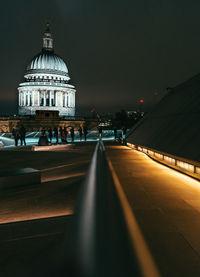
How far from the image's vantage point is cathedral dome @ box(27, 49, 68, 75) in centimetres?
11038

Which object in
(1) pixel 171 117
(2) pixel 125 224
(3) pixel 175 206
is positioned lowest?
(3) pixel 175 206

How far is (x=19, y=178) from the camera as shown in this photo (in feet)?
28.6

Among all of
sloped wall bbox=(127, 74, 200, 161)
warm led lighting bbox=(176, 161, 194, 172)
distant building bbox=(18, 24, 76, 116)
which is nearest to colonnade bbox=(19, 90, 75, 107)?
distant building bbox=(18, 24, 76, 116)

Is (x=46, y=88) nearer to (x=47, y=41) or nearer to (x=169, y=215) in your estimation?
(x=47, y=41)

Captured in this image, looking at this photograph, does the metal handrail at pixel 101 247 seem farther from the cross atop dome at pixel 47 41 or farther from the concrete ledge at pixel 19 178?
the cross atop dome at pixel 47 41

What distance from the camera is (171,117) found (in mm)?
12961

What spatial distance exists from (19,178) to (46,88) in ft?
325

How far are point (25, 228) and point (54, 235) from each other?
33.3 inches

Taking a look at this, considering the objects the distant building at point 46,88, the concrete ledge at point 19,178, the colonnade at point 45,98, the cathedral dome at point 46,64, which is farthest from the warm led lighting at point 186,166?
the cathedral dome at point 46,64

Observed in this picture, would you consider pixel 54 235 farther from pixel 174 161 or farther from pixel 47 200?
pixel 174 161

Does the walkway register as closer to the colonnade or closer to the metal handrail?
the metal handrail

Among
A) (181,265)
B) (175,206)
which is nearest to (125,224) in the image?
(181,265)

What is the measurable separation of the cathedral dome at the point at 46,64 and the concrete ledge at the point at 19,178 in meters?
107

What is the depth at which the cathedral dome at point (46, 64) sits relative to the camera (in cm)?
11038
